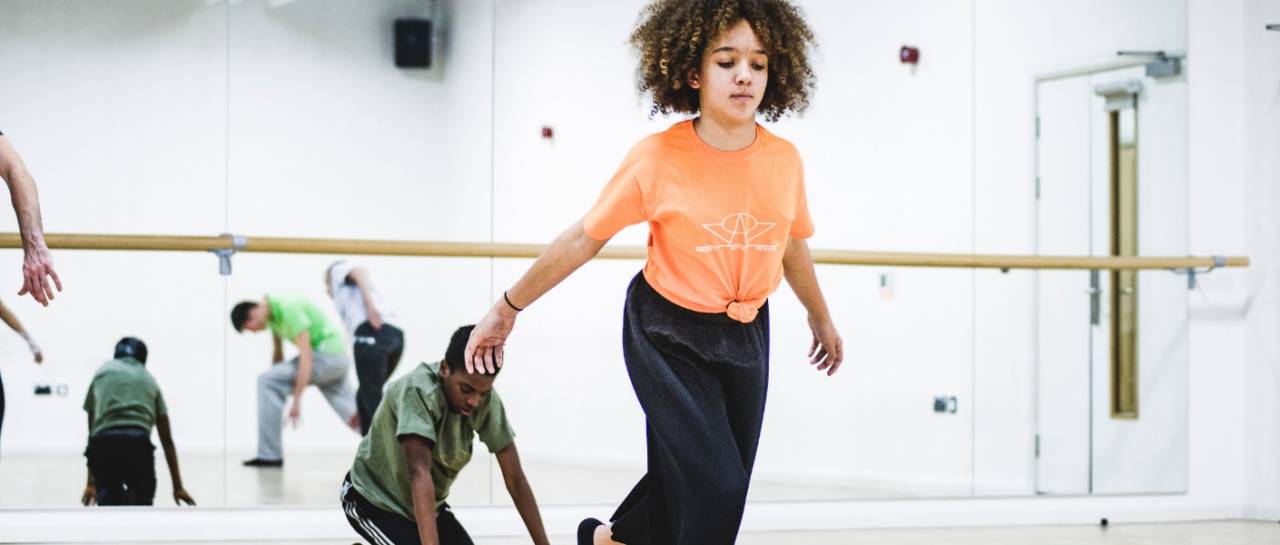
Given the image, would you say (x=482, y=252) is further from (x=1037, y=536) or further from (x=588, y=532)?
(x=1037, y=536)

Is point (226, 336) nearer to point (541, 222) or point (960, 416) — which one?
point (541, 222)

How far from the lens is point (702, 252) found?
7.82ft

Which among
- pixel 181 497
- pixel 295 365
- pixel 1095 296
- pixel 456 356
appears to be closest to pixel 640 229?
pixel 295 365

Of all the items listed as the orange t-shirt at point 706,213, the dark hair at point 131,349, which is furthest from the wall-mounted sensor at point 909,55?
the orange t-shirt at point 706,213

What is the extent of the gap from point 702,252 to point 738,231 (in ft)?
0.23

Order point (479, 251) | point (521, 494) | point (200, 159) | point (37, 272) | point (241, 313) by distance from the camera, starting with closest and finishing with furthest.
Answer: point (37, 272) → point (521, 494) → point (479, 251) → point (200, 159) → point (241, 313)

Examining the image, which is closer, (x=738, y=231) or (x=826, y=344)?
(x=738, y=231)

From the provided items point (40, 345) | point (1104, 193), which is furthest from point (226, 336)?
point (1104, 193)

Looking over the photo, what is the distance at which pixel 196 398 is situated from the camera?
183 inches

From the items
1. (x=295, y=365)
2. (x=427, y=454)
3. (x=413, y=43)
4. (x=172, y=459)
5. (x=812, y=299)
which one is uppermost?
(x=413, y=43)

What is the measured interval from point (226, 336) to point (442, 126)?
108cm

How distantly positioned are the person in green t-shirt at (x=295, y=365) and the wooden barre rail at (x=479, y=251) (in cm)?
71

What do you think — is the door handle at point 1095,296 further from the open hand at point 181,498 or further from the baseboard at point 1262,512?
the open hand at point 181,498

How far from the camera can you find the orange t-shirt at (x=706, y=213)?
2.37m
